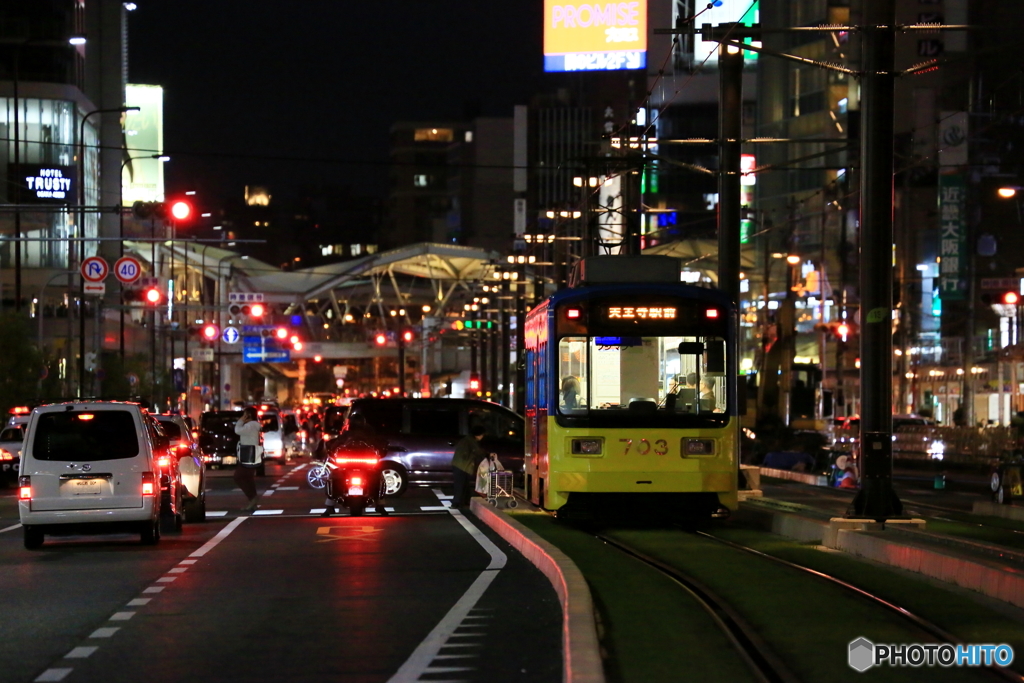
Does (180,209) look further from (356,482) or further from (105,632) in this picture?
(105,632)

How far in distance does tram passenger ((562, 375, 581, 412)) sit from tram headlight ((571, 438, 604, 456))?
1.49ft

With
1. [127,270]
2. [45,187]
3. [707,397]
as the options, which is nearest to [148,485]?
[707,397]

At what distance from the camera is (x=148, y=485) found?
19.8 metres

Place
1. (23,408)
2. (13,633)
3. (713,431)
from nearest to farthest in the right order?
(13,633), (713,431), (23,408)

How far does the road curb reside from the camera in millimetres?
8969

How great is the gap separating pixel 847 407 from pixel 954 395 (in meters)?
13.9

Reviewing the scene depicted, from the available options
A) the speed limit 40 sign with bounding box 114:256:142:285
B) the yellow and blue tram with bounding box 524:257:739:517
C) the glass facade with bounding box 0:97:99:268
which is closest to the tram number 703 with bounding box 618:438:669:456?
the yellow and blue tram with bounding box 524:257:739:517

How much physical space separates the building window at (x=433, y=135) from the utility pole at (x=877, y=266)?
180 meters

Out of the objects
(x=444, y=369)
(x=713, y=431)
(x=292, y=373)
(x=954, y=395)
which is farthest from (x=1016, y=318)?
(x=292, y=373)

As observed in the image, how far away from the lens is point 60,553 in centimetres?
1941

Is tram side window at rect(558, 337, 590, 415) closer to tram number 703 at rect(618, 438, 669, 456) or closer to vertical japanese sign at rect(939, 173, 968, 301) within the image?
tram number 703 at rect(618, 438, 669, 456)

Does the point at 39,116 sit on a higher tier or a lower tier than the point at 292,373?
higher

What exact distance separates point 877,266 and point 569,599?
8.13 m

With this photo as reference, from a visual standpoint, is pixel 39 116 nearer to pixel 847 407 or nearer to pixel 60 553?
pixel 847 407
